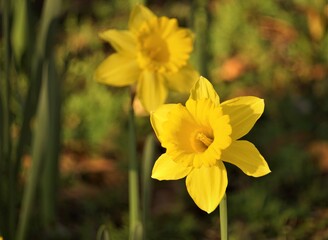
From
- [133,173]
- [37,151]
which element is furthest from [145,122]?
[133,173]

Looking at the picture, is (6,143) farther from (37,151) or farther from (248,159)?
(248,159)

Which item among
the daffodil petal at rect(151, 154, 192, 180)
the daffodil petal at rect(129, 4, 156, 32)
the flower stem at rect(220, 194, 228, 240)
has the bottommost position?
the flower stem at rect(220, 194, 228, 240)

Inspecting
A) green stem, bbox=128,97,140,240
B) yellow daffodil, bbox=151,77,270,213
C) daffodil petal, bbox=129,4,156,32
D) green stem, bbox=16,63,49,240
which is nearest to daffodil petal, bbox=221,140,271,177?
yellow daffodil, bbox=151,77,270,213

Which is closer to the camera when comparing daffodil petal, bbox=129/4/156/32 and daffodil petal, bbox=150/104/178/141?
daffodil petal, bbox=150/104/178/141

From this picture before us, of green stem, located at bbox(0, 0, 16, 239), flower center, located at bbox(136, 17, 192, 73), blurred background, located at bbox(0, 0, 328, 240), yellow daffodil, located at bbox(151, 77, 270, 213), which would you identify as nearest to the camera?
yellow daffodil, located at bbox(151, 77, 270, 213)

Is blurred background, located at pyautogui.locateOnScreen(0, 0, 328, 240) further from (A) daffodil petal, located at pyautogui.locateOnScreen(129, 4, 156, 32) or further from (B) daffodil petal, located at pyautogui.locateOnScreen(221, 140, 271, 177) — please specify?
(B) daffodil petal, located at pyautogui.locateOnScreen(221, 140, 271, 177)

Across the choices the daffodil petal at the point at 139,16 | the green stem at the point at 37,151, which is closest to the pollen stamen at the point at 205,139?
the daffodil petal at the point at 139,16

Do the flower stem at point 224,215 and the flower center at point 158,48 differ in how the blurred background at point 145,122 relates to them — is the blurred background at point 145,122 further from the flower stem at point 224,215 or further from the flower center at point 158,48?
the flower stem at point 224,215
